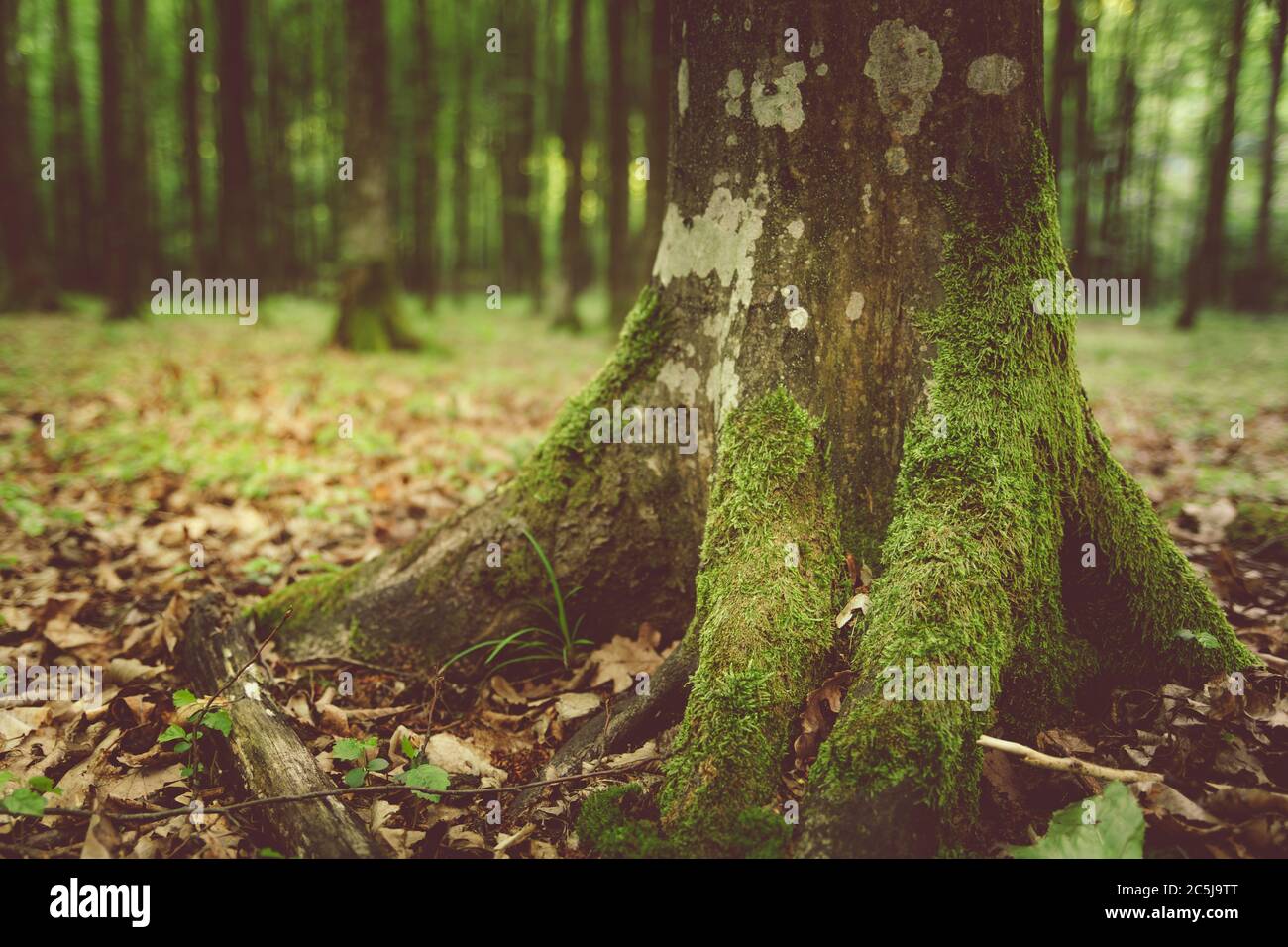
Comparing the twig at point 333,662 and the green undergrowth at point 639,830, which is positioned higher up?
the twig at point 333,662

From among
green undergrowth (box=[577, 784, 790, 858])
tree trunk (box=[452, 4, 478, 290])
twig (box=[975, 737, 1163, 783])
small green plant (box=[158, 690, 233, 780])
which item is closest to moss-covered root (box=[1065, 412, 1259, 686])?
twig (box=[975, 737, 1163, 783])

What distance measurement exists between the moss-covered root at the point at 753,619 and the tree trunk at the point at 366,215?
9.88m

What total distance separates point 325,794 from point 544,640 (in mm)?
1204

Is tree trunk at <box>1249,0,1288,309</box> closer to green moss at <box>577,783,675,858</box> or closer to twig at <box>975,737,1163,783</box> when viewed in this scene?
twig at <box>975,737,1163,783</box>

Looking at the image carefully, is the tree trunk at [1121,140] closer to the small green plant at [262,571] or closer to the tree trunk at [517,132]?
the tree trunk at [517,132]

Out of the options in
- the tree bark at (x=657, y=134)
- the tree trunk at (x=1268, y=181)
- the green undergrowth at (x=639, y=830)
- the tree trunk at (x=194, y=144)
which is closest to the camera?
the green undergrowth at (x=639, y=830)

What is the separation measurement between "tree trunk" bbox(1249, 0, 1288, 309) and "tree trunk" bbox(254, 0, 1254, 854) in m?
13.7

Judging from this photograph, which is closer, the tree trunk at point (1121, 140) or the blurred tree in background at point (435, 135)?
the blurred tree in background at point (435, 135)

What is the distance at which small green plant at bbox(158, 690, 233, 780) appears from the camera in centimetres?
255

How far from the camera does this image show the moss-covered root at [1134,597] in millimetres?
2541

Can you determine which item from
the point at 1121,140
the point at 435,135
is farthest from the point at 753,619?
the point at 1121,140

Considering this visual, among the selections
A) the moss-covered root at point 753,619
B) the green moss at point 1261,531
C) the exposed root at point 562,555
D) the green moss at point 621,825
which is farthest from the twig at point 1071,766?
the green moss at point 1261,531

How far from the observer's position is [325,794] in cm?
222

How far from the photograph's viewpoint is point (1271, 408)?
855 centimetres
